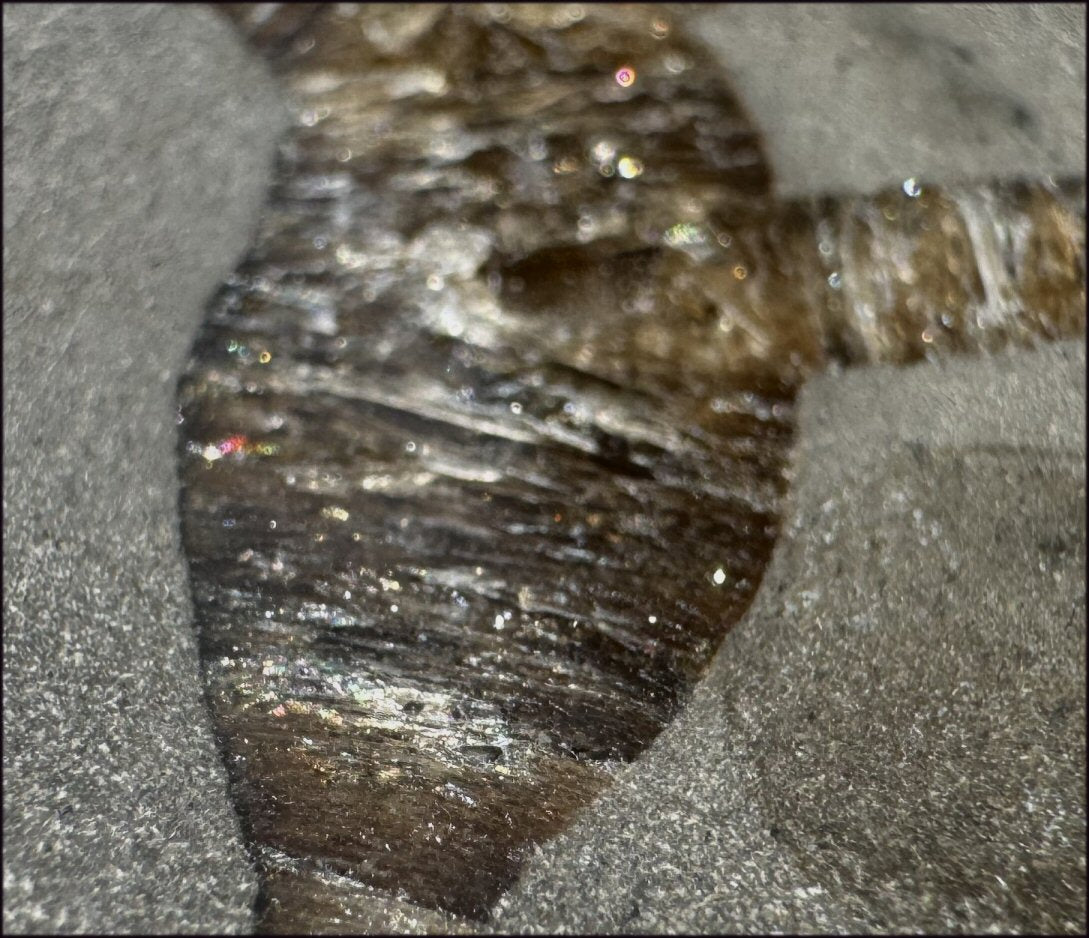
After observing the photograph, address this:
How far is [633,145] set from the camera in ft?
4.93

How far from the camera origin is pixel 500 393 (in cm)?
125

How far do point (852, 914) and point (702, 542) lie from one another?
42 cm

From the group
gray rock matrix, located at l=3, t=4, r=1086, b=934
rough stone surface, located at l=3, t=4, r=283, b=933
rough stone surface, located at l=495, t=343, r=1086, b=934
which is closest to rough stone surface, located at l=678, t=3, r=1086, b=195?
gray rock matrix, located at l=3, t=4, r=1086, b=934

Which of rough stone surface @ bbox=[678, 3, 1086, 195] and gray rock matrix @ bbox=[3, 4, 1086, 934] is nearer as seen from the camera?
gray rock matrix @ bbox=[3, 4, 1086, 934]

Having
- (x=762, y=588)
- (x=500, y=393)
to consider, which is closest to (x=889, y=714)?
(x=762, y=588)

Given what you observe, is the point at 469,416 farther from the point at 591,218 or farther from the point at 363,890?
the point at 363,890

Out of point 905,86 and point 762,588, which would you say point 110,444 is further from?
point 905,86

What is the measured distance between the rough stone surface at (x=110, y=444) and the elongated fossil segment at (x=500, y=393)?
Answer: 46mm

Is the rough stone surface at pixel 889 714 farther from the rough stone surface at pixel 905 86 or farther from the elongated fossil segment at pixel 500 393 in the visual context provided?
the rough stone surface at pixel 905 86

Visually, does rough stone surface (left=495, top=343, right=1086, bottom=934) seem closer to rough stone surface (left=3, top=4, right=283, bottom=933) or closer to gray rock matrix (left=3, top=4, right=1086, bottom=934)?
gray rock matrix (left=3, top=4, right=1086, bottom=934)

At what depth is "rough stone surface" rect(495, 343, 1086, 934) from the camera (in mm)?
989

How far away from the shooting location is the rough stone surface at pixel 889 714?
0.99m

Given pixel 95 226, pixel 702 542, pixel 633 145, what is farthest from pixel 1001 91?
pixel 95 226

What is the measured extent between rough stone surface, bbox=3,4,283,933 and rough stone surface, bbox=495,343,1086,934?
37 cm
